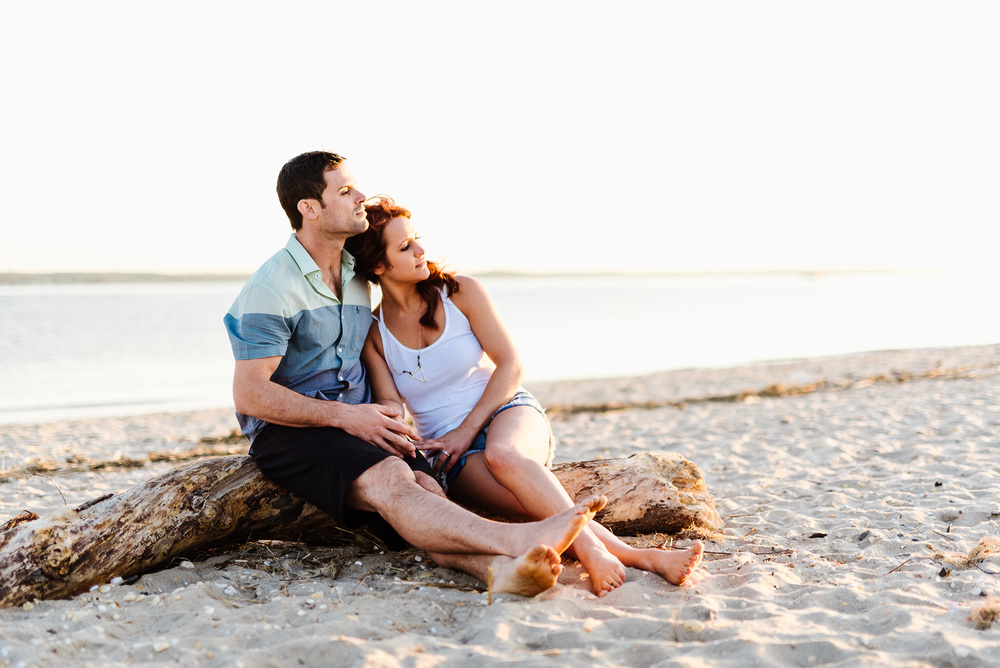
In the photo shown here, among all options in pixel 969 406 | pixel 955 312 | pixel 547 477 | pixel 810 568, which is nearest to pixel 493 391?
pixel 547 477

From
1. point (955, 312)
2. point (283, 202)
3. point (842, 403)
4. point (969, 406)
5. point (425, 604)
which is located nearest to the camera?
point (425, 604)

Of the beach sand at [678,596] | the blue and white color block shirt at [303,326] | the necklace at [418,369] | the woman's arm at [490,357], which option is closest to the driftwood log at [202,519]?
the beach sand at [678,596]

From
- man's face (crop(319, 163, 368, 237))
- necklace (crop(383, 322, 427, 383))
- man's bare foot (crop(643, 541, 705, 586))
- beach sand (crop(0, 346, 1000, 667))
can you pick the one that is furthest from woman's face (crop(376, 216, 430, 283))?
man's bare foot (crop(643, 541, 705, 586))

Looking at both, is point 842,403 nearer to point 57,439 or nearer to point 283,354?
point 283,354

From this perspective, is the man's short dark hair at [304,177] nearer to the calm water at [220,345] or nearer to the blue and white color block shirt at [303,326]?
the blue and white color block shirt at [303,326]

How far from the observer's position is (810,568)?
3.31 meters

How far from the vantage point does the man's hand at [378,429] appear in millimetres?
3420

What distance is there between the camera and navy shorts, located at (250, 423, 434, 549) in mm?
3305

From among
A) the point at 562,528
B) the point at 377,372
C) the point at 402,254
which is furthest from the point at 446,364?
the point at 562,528

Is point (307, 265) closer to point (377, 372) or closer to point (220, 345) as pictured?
point (377, 372)

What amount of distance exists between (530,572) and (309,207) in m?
A: 2.04

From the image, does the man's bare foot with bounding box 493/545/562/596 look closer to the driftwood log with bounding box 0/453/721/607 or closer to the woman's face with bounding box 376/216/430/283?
the driftwood log with bounding box 0/453/721/607

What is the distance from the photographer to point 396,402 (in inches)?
155

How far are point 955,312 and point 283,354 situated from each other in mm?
35861
